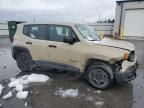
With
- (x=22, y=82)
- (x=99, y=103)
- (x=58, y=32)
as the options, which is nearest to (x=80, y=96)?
(x=99, y=103)

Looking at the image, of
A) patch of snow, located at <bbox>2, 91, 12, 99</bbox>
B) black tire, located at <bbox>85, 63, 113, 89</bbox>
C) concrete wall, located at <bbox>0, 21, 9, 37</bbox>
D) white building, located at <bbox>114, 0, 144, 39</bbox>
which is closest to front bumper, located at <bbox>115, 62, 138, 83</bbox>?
black tire, located at <bbox>85, 63, 113, 89</bbox>

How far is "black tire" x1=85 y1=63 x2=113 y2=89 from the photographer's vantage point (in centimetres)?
450

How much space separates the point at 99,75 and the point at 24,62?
3010 mm

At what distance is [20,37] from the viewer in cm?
596

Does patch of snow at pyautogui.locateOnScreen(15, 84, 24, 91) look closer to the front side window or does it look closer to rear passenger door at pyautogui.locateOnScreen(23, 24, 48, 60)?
rear passenger door at pyautogui.locateOnScreen(23, 24, 48, 60)

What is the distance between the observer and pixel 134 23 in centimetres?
1759

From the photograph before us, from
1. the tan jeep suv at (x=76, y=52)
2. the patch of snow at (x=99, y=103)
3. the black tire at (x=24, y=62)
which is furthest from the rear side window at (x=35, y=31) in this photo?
the patch of snow at (x=99, y=103)

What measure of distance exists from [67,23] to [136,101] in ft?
9.78

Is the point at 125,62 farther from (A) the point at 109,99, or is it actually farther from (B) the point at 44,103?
(B) the point at 44,103

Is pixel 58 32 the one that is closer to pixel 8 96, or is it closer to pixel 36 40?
pixel 36 40

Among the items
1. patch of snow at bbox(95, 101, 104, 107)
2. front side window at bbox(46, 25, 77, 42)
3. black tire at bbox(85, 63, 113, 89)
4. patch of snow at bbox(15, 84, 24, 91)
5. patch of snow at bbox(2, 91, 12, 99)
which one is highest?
front side window at bbox(46, 25, 77, 42)

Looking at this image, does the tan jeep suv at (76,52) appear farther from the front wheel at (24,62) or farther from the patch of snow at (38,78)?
the patch of snow at (38,78)

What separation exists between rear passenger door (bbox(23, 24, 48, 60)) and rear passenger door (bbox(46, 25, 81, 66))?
21cm

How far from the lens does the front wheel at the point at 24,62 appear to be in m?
6.08
